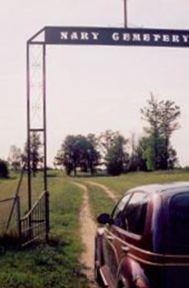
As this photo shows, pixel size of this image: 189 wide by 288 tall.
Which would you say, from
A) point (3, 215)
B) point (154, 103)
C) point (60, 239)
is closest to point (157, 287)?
point (60, 239)

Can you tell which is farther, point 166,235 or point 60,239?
point 60,239

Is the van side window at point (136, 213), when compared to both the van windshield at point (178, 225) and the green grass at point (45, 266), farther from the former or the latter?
the green grass at point (45, 266)

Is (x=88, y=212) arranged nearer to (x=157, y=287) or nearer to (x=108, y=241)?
(x=108, y=241)

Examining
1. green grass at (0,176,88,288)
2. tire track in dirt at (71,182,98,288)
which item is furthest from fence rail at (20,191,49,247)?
tire track in dirt at (71,182,98,288)

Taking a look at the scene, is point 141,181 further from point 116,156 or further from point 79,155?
point 79,155

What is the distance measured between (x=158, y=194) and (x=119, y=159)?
4827 inches

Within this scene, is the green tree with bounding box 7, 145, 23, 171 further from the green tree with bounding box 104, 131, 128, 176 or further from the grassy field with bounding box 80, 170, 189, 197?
the grassy field with bounding box 80, 170, 189, 197

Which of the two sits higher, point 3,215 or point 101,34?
point 101,34

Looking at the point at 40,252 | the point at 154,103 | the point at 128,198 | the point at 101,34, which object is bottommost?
the point at 40,252

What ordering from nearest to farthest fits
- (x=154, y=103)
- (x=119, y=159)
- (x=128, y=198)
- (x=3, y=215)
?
1. (x=128, y=198)
2. (x=3, y=215)
3. (x=154, y=103)
4. (x=119, y=159)

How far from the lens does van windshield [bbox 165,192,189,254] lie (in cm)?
627

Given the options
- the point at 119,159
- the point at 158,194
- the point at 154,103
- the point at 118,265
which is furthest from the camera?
the point at 119,159

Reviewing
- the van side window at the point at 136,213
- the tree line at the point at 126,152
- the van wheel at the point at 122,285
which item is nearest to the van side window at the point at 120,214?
the van side window at the point at 136,213

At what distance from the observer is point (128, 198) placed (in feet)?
27.8
